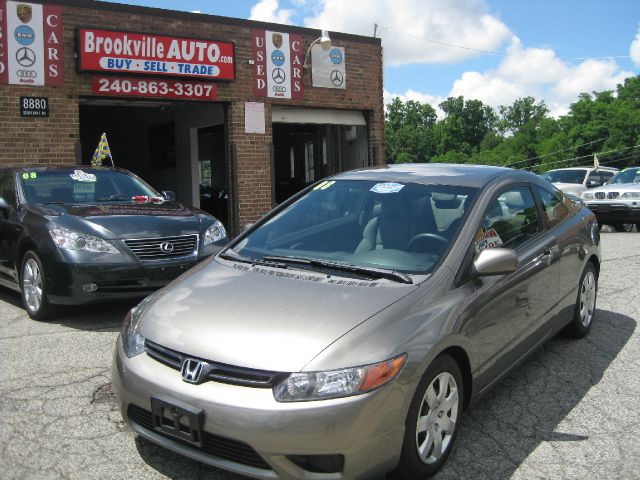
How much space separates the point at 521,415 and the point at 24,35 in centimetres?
1004

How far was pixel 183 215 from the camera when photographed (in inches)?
269

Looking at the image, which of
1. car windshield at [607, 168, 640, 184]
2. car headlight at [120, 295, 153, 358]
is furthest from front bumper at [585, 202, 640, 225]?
car headlight at [120, 295, 153, 358]

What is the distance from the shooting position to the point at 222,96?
12875 mm

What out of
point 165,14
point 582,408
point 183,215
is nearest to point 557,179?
point 165,14

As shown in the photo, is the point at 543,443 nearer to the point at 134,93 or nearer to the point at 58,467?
the point at 58,467

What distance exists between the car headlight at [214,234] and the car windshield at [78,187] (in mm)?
1065

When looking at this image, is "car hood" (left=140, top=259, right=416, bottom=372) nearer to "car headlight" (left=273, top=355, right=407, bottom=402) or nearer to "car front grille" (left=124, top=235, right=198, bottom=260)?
"car headlight" (left=273, top=355, right=407, bottom=402)

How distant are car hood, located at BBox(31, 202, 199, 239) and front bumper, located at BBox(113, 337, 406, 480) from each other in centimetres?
350

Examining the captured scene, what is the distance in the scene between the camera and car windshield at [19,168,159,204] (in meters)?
6.96

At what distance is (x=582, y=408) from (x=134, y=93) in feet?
32.3

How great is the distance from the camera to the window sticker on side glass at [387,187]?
Result: 425 cm

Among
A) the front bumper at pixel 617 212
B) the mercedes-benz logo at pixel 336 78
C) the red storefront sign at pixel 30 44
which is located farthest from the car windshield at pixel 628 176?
the red storefront sign at pixel 30 44

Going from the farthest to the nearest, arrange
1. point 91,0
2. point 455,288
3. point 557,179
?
point 557,179 → point 91,0 → point 455,288

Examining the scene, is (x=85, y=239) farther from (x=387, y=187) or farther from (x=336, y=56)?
(x=336, y=56)
